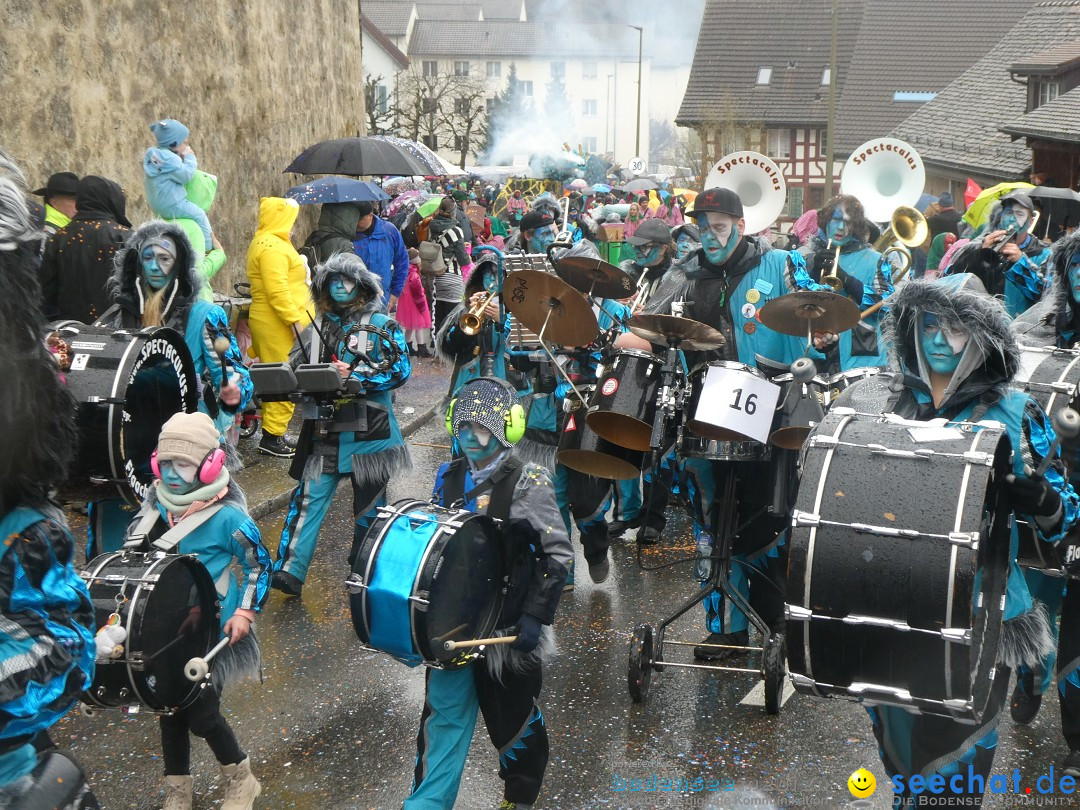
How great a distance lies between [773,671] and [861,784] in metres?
0.80

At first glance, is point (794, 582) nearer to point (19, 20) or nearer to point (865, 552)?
point (865, 552)

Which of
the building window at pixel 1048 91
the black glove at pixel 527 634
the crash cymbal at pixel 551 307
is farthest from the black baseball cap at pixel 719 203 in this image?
the building window at pixel 1048 91

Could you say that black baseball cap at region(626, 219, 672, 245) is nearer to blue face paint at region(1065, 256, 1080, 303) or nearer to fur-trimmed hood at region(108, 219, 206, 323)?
blue face paint at region(1065, 256, 1080, 303)

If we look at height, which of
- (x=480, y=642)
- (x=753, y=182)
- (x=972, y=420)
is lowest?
(x=480, y=642)

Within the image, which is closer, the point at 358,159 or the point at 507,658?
the point at 507,658

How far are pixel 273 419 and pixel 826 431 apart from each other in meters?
6.83

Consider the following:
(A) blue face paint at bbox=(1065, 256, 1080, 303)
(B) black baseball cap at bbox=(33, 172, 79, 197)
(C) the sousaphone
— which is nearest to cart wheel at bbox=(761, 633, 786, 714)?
(A) blue face paint at bbox=(1065, 256, 1080, 303)

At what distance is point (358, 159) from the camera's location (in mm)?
12016

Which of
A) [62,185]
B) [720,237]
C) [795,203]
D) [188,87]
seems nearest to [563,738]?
[720,237]

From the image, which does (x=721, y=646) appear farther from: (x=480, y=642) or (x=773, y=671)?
(x=480, y=642)

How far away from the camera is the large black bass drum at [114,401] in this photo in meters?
5.03

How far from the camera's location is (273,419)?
987 centimetres

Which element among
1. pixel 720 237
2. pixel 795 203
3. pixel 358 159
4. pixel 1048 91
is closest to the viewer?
pixel 720 237

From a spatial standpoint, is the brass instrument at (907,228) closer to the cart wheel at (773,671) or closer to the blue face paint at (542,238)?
the blue face paint at (542,238)
